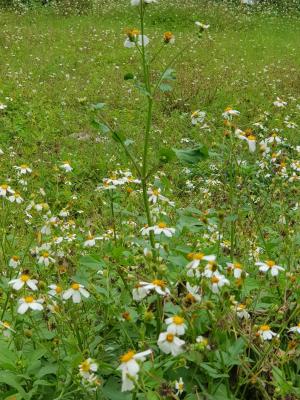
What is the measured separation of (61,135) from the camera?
584 cm

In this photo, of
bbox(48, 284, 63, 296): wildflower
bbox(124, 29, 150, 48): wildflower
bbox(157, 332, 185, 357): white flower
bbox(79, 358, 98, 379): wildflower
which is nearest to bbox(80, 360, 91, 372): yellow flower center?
bbox(79, 358, 98, 379): wildflower

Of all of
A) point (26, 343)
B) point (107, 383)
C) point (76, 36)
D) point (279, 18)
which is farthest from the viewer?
point (279, 18)

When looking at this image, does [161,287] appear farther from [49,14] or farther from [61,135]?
[49,14]

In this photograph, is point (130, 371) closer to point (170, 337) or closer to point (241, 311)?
point (170, 337)

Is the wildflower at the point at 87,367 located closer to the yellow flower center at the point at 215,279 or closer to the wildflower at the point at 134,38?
the yellow flower center at the point at 215,279

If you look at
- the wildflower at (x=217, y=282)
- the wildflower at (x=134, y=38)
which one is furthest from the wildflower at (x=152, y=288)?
the wildflower at (x=134, y=38)

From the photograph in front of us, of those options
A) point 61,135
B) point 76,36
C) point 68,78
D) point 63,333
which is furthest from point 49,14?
point 63,333

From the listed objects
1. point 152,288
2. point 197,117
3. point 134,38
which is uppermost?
point 134,38

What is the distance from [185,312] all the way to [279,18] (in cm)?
1365

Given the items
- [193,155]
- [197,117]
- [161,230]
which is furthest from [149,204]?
[193,155]

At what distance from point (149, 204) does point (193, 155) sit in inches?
42.3

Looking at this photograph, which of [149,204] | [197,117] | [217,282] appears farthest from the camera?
[149,204]

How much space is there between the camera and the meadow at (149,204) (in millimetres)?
1626

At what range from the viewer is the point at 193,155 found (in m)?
1.75
